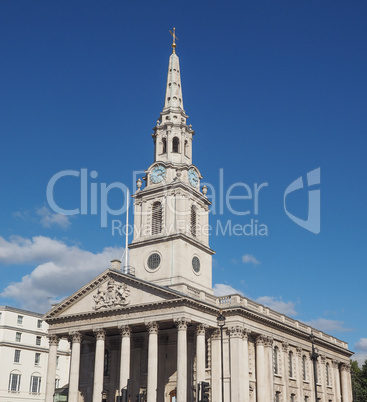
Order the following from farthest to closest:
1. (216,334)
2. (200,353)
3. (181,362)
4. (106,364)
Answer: (106,364), (216,334), (200,353), (181,362)

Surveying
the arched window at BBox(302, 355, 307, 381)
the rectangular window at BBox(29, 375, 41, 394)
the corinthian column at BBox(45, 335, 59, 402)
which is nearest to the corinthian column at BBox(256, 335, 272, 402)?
the arched window at BBox(302, 355, 307, 381)

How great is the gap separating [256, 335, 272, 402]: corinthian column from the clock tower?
867 cm

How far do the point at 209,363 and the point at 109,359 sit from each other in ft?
39.6

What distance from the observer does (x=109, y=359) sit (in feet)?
198

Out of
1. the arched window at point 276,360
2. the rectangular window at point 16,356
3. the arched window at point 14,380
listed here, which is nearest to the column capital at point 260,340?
the arched window at point 276,360

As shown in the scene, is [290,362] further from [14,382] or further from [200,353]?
[14,382]

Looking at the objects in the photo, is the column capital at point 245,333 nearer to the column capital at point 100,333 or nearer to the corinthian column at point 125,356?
the corinthian column at point 125,356

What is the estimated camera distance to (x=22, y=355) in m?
78.4

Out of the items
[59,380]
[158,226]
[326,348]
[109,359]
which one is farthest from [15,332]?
[326,348]

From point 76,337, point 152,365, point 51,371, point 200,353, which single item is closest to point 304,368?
point 200,353

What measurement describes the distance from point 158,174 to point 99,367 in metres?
24.2

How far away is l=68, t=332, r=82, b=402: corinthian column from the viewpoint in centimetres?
5378

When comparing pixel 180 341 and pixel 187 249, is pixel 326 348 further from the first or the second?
pixel 180 341

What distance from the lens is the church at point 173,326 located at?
170ft
